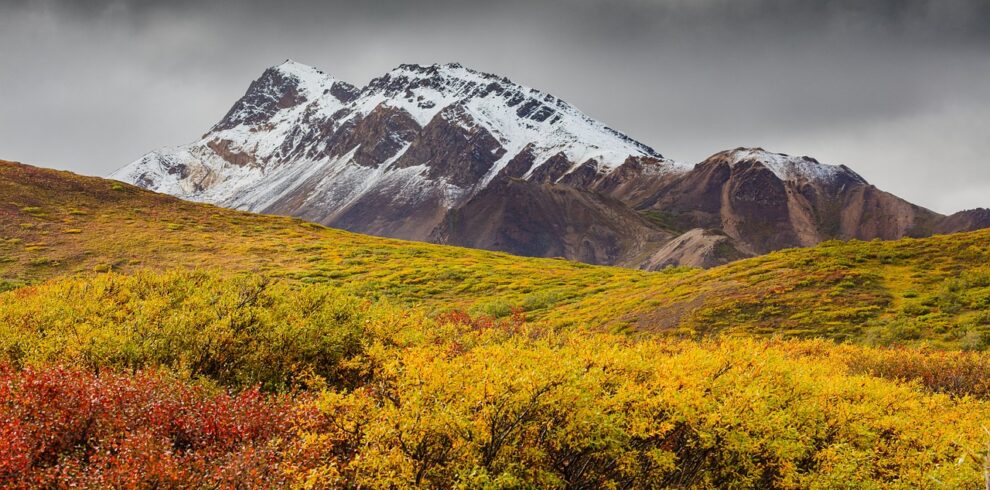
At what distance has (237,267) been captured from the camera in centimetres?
3906

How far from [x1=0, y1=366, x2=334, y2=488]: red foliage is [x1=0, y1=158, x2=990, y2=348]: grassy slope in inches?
340

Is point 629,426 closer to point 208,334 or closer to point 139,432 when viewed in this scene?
point 139,432

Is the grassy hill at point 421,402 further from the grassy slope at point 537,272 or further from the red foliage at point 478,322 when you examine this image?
the grassy slope at point 537,272

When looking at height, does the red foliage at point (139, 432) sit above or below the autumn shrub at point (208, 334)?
below

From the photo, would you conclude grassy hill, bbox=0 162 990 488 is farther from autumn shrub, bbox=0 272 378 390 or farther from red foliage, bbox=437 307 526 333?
red foliage, bbox=437 307 526 333

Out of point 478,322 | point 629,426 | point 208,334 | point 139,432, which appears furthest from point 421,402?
point 478,322

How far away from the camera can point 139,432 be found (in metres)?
7.76

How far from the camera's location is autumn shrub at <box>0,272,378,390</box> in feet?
36.4

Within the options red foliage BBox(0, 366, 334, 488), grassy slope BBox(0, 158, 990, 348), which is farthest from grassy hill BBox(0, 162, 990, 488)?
grassy slope BBox(0, 158, 990, 348)

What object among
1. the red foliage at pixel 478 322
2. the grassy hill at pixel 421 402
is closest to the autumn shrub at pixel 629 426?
the grassy hill at pixel 421 402

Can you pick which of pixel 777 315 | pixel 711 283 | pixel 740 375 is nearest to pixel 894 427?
pixel 740 375

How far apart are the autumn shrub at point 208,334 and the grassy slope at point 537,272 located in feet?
14.1

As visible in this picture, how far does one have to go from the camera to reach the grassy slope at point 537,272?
24906mm

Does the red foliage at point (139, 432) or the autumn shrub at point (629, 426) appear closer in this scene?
the red foliage at point (139, 432)
